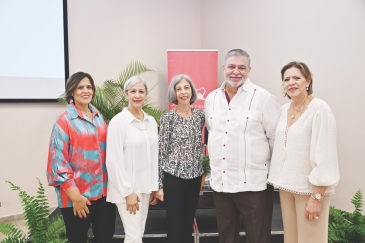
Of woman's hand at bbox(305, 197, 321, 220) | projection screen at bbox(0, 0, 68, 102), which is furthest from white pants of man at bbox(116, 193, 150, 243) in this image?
projection screen at bbox(0, 0, 68, 102)

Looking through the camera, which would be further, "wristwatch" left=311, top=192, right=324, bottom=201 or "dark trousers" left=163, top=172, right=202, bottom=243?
"dark trousers" left=163, top=172, right=202, bottom=243

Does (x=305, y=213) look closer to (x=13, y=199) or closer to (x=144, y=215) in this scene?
(x=144, y=215)

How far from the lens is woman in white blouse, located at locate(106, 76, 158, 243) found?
6.17ft

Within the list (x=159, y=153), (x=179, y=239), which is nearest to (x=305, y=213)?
(x=179, y=239)

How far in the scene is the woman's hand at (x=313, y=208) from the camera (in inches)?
65.6

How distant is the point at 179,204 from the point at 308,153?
95 cm

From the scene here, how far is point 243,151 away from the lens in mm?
1885

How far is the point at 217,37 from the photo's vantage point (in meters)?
4.80

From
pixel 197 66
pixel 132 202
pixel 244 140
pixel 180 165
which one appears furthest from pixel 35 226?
pixel 197 66

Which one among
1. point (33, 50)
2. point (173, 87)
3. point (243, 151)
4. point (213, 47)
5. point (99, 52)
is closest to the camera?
point (243, 151)

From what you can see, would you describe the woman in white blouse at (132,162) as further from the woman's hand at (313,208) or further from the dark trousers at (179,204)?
the woman's hand at (313,208)

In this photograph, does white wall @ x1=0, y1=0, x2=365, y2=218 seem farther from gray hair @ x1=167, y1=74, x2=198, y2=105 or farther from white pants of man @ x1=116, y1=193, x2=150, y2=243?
white pants of man @ x1=116, y1=193, x2=150, y2=243

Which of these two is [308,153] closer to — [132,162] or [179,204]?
[179,204]

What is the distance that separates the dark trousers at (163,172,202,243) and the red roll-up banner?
7.69 feet
